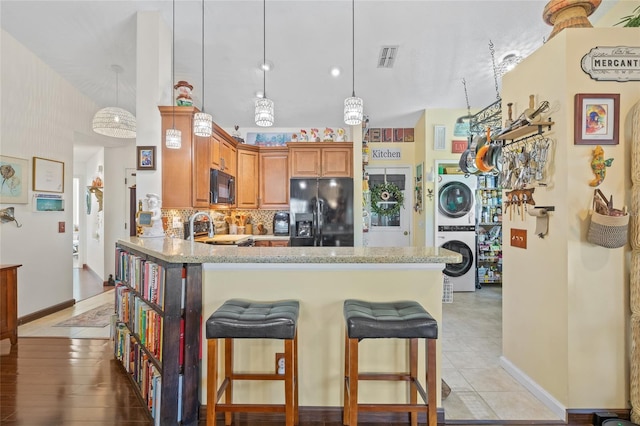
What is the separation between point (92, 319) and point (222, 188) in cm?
221

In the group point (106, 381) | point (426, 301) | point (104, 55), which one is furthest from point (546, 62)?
point (104, 55)

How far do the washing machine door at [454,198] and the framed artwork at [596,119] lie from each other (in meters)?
3.03

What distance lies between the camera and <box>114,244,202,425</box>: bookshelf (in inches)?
71.9

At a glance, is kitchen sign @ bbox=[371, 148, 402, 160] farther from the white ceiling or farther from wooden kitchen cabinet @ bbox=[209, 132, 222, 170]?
wooden kitchen cabinet @ bbox=[209, 132, 222, 170]

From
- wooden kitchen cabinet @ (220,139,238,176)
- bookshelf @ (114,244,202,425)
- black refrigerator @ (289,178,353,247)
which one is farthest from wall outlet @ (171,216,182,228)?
black refrigerator @ (289,178,353,247)

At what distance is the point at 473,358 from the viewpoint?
284 cm

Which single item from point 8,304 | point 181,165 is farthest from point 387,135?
point 8,304

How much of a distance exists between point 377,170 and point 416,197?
0.83 metres

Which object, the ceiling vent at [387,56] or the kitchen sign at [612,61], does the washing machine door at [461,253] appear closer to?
the ceiling vent at [387,56]

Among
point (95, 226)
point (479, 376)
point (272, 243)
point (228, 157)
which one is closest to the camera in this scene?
point (479, 376)

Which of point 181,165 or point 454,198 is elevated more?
point 181,165

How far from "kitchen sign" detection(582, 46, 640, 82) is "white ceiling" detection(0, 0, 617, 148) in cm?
172

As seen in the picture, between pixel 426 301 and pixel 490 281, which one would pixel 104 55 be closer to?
pixel 426 301

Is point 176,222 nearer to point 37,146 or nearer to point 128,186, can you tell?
point 37,146
